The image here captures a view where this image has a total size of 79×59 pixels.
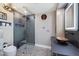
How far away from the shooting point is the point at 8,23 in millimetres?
1195

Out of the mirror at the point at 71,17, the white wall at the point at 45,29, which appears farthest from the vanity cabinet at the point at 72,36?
the white wall at the point at 45,29

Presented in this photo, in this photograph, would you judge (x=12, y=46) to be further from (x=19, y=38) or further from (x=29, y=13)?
(x=29, y=13)

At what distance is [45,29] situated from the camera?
121 centimetres

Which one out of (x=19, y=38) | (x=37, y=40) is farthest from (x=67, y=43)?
(x=19, y=38)

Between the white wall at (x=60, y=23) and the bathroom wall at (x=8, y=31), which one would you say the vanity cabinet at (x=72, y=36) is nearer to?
the white wall at (x=60, y=23)

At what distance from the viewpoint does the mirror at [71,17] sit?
1002 millimetres

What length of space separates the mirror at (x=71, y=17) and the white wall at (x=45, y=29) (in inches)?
7.0

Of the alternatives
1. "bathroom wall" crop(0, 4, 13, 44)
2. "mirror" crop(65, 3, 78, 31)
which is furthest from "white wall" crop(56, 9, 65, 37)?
"bathroom wall" crop(0, 4, 13, 44)

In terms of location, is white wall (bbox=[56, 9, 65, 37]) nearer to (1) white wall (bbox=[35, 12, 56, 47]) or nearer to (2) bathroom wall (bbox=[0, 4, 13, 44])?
(1) white wall (bbox=[35, 12, 56, 47])

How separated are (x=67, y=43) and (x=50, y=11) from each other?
477 mm

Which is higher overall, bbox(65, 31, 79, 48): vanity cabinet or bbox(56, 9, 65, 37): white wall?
bbox(56, 9, 65, 37): white wall

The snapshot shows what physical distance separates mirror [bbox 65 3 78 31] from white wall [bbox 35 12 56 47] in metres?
0.18

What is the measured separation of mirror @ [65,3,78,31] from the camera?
39.4 inches

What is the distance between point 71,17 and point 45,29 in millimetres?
374
